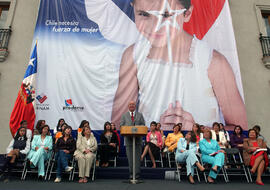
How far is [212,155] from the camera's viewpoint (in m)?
3.97

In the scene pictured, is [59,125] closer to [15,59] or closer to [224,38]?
[15,59]

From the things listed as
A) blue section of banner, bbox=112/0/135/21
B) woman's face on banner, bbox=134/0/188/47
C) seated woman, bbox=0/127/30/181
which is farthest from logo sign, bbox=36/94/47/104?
blue section of banner, bbox=112/0/135/21

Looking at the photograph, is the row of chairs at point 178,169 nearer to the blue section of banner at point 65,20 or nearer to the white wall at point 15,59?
the white wall at point 15,59

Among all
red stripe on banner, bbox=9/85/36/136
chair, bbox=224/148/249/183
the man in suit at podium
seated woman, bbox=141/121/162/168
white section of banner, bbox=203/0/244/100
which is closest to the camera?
the man in suit at podium

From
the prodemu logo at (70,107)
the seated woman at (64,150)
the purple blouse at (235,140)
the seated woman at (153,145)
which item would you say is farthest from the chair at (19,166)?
the purple blouse at (235,140)

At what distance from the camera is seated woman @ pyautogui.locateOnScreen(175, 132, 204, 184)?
373cm

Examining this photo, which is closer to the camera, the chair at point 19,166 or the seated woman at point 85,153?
the seated woman at point 85,153

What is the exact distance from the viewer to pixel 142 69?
6281mm

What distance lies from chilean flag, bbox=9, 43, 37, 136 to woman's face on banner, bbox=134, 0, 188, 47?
11.7ft

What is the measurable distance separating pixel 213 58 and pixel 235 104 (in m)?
1.56

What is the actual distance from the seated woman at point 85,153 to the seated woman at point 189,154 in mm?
1660

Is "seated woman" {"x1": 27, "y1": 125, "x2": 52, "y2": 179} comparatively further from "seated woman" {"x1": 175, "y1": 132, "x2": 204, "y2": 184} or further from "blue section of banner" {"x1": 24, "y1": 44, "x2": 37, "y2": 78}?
"seated woman" {"x1": 175, "y1": 132, "x2": 204, "y2": 184}

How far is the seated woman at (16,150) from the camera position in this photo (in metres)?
3.85

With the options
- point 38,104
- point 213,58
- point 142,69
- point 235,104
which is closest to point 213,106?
point 235,104
